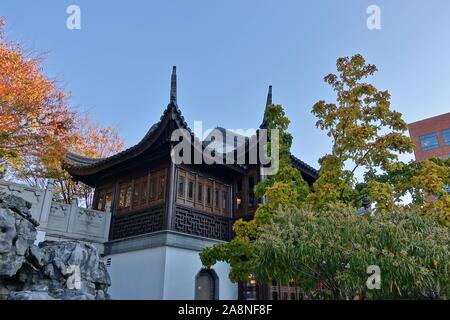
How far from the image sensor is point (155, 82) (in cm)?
1176

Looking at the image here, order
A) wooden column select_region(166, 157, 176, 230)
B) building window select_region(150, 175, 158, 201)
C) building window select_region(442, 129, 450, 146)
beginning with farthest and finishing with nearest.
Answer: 1. building window select_region(442, 129, 450, 146)
2. building window select_region(150, 175, 158, 201)
3. wooden column select_region(166, 157, 176, 230)

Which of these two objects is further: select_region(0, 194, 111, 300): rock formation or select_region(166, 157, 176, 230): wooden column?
select_region(166, 157, 176, 230): wooden column

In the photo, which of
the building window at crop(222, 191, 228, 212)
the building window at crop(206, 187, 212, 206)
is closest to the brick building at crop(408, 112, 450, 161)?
the building window at crop(222, 191, 228, 212)

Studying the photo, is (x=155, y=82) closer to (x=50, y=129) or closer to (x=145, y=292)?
(x=50, y=129)

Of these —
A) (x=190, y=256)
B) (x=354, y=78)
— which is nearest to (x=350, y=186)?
(x=354, y=78)

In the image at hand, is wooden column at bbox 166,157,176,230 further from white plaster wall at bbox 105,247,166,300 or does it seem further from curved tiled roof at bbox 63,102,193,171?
curved tiled roof at bbox 63,102,193,171

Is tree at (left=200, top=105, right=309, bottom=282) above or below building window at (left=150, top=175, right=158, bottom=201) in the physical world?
below

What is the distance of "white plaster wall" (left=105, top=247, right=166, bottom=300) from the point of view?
7.36 metres

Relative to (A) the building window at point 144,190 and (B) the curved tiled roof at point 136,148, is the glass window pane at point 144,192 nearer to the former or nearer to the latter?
(A) the building window at point 144,190

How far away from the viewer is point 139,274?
7734mm

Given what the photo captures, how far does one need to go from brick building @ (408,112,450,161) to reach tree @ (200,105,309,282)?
31.7 metres

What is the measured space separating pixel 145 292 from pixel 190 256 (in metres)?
1.24

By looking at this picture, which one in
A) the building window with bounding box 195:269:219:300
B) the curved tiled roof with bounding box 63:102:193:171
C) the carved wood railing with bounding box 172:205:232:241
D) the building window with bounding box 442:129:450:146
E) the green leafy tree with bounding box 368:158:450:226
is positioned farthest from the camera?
the building window with bounding box 442:129:450:146
